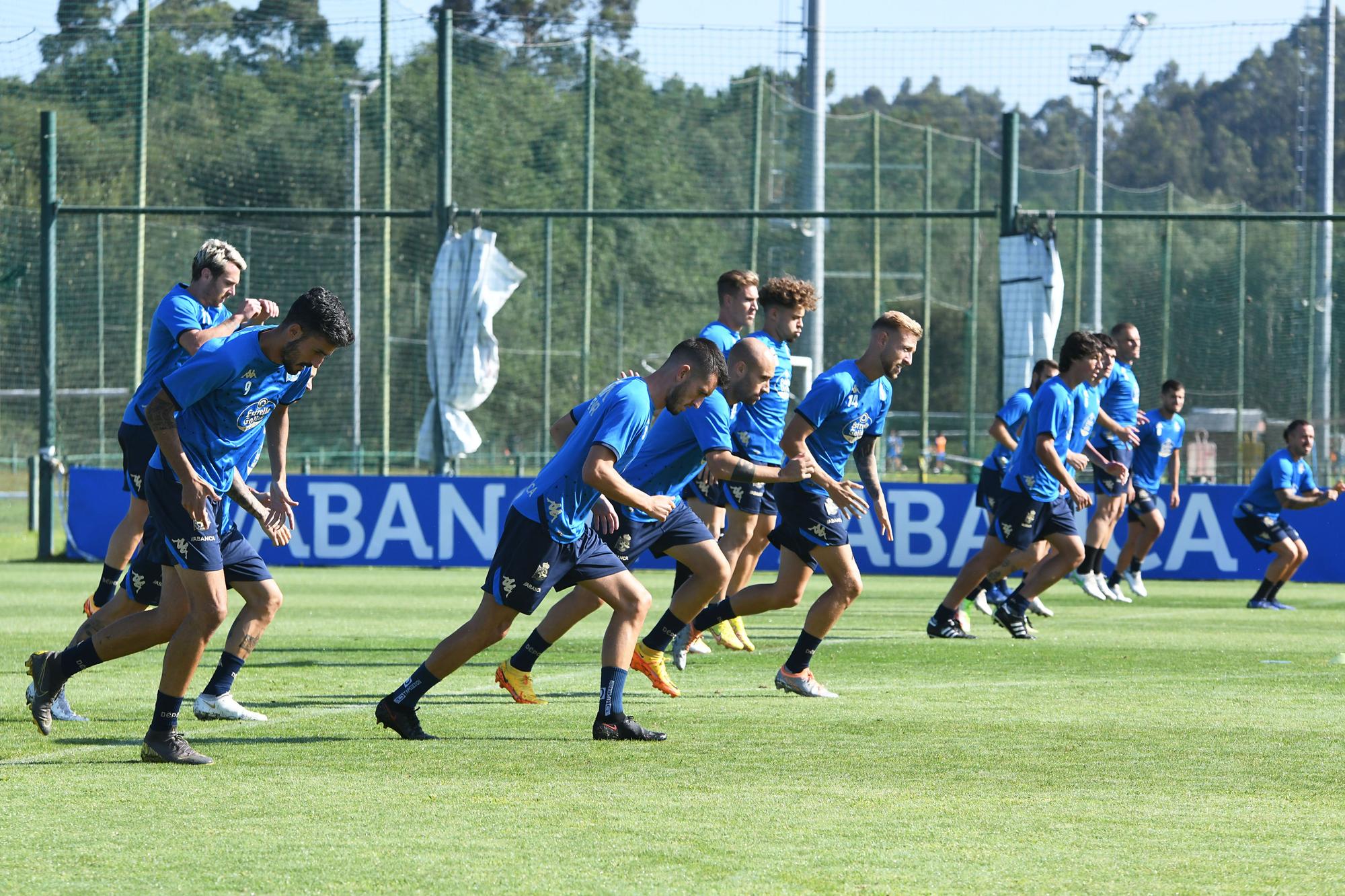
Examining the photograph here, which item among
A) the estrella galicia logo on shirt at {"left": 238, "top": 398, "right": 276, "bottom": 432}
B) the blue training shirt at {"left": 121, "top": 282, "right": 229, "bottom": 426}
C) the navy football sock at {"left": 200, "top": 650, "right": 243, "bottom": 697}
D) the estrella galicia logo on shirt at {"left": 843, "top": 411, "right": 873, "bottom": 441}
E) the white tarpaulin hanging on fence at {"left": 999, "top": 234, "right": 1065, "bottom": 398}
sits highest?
the white tarpaulin hanging on fence at {"left": 999, "top": 234, "right": 1065, "bottom": 398}

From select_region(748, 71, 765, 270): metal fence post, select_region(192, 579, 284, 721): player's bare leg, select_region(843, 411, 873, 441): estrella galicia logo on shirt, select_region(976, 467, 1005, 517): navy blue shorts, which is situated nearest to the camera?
select_region(192, 579, 284, 721): player's bare leg

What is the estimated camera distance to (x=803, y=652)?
9094 millimetres

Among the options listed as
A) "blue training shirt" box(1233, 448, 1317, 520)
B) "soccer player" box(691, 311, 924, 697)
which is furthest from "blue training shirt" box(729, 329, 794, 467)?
"blue training shirt" box(1233, 448, 1317, 520)

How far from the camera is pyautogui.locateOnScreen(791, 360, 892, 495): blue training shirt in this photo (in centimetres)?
934

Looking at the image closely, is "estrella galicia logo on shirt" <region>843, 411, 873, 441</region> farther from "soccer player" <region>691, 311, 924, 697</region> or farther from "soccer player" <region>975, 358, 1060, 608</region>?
"soccer player" <region>975, 358, 1060, 608</region>

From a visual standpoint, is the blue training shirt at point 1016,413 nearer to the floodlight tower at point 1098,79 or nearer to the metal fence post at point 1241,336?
the floodlight tower at point 1098,79

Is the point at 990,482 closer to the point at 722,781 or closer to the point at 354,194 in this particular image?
the point at 722,781

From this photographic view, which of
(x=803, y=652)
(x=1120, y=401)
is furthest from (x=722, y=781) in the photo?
(x=1120, y=401)

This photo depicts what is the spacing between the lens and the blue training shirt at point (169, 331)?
8602mm

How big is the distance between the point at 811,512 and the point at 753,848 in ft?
13.1

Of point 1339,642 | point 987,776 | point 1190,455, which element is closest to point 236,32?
point 1190,455

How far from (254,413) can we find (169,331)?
6.05ft

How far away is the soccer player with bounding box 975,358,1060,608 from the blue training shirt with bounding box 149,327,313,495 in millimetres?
7449

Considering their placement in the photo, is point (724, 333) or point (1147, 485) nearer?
point (724, 333)
